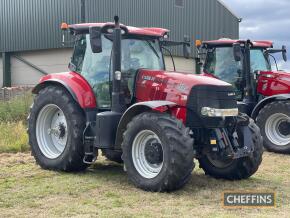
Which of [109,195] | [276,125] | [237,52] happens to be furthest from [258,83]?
A: [109,195]

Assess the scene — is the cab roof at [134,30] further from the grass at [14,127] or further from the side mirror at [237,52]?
the grass at [14,127]

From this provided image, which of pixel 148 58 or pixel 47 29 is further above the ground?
pixel 47 29

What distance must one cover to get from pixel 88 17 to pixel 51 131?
43.3 feet

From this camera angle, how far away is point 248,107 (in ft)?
36.9

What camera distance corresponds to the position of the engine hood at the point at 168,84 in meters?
6.70

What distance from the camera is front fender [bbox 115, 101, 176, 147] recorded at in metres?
6.45

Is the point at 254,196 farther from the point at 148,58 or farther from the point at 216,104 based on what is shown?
the point at 148,58

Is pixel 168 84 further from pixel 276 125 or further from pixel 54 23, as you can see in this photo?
pixel 54 23

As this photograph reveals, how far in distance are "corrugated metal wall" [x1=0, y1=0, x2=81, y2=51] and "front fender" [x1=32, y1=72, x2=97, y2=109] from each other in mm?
13336

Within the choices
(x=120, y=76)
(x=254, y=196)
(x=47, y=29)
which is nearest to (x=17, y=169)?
(x=120, y=76)

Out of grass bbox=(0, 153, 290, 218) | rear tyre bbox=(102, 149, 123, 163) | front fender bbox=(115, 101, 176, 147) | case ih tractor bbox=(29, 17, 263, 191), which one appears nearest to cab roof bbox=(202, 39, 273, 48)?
case ih tractor bbox=(29, 17, 263, 191)

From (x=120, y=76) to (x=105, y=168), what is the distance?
1841 millimetres

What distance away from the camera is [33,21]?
22.5 meters

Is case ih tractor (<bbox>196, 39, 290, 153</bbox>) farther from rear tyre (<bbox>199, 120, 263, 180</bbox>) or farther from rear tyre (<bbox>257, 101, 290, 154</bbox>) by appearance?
rear tyre (<bbox>199, 120, 263, 180</bbox>)
